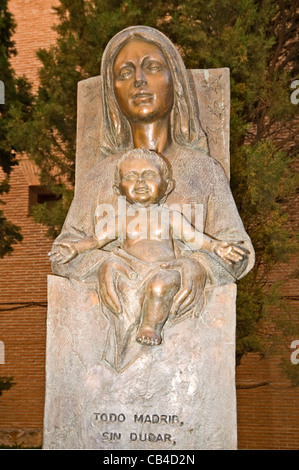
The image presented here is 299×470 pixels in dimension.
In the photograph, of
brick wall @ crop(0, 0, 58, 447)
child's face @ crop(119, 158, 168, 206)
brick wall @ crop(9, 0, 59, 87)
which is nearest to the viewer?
child's face @ crop(119, 158, 168, 206)

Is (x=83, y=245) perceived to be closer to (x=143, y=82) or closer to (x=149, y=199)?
(x=149, y=199)

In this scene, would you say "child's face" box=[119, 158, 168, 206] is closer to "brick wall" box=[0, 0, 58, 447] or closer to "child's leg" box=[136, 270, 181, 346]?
"child's leg" box=[136, 270, 181, 346]

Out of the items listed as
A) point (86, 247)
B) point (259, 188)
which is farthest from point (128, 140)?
point (259, 188)

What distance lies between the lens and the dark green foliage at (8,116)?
7.43m

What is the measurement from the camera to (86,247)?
3.11m

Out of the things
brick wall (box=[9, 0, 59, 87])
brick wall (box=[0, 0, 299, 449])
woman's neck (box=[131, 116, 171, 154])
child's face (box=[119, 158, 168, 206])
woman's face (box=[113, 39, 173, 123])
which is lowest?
brick wall (box=[0, 0, 299, 449])

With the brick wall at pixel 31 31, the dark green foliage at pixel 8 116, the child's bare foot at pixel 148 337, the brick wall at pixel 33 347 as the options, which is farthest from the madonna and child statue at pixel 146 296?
the brick wall at pixel 31 31

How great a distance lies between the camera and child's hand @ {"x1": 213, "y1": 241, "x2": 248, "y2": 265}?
2.97m

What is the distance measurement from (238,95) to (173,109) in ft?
11.4

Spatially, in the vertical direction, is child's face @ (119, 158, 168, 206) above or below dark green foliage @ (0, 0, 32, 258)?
below

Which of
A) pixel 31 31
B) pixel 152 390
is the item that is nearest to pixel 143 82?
pixel 152 390

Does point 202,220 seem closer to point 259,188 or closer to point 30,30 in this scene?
point 259,188

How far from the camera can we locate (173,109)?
11.7 ft

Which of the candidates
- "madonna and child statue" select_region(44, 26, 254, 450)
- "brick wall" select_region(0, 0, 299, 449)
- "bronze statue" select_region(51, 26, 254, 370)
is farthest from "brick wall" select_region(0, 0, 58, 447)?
"madonna and child statue" select_region(44, 26, 254, 450)
